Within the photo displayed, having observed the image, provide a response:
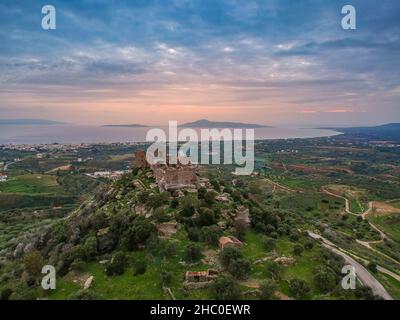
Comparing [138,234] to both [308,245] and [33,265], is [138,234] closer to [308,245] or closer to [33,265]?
[33,265]

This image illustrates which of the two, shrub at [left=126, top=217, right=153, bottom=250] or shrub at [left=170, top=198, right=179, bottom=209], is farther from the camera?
shrub at [left=170, top=198, right=179, bottom=209]

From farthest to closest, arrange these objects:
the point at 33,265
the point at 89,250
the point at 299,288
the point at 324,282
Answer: the point at 89,250, the point at 33,265, the point at 324,282, the point at 299,288

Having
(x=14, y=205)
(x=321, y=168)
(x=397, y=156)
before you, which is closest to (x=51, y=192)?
(x=14, y=205)

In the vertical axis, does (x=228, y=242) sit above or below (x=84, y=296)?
above

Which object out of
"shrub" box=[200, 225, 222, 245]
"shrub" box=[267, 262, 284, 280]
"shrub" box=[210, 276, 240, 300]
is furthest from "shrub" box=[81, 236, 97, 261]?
"shrub" box=[267, 262, 284, 280]

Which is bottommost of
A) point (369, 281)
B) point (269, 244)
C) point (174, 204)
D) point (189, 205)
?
point (369, 281)

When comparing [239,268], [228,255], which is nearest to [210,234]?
[228,255]

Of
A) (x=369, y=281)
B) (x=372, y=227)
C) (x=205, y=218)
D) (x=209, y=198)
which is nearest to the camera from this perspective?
(x=369, y=281)

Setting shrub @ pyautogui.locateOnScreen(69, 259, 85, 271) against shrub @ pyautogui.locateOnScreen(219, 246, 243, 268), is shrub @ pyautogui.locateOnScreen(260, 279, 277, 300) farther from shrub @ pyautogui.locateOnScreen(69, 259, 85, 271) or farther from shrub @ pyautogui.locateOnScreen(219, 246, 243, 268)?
shrub @ pyautogui.locateOnScreen(69, 259, 85, 271)

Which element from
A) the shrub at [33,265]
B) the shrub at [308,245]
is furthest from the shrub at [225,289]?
the shrub at [33,265]

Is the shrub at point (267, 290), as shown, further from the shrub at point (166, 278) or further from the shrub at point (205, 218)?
the shrub at point (205, 218)
